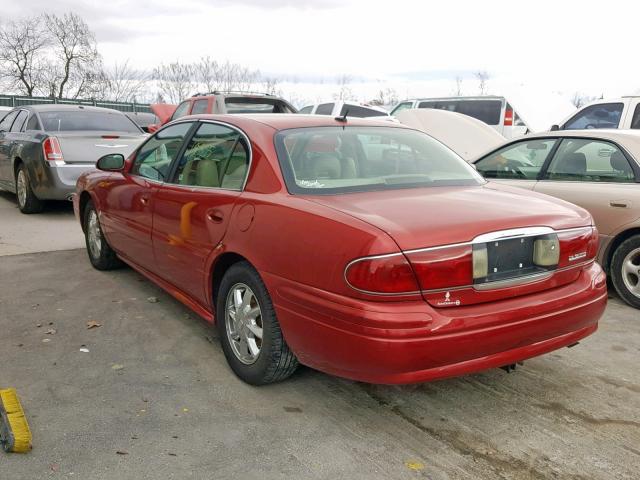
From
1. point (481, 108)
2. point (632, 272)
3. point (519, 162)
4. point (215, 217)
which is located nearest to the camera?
point (215, 217)

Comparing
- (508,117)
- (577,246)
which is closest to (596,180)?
(577,246)

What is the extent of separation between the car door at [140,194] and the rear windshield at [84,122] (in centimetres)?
423

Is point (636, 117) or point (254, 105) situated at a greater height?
point (254, 105)

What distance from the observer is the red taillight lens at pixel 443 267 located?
263cm

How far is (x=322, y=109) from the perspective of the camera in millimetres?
13992

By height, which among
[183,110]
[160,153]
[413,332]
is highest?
[183,110]

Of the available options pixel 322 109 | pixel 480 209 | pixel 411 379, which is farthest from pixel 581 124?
pixel 411 379

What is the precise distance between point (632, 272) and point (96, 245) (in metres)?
4.73

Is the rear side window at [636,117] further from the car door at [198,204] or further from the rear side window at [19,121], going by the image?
the rear side window at [19,121]

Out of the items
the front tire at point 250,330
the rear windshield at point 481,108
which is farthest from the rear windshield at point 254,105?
the front tire at point 250,330

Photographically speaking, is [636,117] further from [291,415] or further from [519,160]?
[291,415]

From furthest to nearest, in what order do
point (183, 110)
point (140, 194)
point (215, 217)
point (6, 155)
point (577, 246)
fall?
point (183, 110), point (6, 155), point (140, 194), point (215, 217), point (577, 246)

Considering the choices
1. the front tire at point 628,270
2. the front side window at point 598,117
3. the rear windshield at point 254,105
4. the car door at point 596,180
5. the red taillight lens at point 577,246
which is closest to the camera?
the red taillight lens at point 577,246

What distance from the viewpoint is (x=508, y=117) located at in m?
13.6
